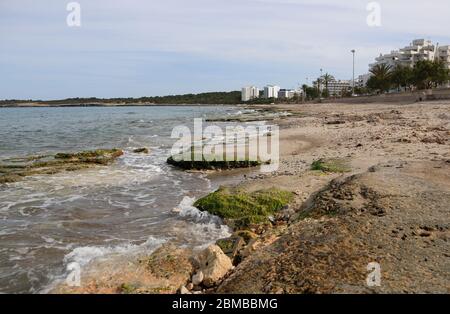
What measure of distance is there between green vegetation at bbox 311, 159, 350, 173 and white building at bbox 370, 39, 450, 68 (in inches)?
4807

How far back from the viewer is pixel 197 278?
6.08 metres

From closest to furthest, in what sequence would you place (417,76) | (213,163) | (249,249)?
(249,249), (213,163), (417,76)

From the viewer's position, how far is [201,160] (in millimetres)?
17188

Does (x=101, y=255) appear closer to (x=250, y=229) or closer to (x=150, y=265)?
(x=150, y=265)

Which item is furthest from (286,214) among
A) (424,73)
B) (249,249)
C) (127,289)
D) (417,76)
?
(417,76)

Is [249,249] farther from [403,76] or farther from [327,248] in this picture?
[403,76]

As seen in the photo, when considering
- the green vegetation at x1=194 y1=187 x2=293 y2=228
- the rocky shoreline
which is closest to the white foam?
the rocky shoreline

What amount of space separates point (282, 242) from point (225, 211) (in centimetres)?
325

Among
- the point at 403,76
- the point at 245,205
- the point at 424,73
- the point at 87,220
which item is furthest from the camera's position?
the point at 403,76

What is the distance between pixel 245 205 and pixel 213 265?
3.69 metres

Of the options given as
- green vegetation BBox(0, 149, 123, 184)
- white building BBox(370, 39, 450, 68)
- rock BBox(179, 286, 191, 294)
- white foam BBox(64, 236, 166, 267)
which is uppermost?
white building BBox(370, 39, 450, 68)

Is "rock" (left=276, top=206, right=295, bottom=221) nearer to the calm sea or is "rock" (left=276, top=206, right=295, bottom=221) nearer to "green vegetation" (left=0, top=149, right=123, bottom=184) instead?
the calm sea

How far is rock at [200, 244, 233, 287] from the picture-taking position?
19.7 feet
